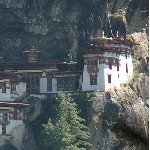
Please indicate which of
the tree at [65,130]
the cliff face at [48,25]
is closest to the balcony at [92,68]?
the tree at [65,130]

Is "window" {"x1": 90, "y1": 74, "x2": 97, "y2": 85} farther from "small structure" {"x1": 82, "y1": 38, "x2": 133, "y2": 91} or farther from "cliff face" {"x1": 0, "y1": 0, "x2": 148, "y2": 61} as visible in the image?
"cliff face" {"x1": 0, "y1": 0, "x2": 148, "y2": 61}

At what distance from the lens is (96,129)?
48.2m

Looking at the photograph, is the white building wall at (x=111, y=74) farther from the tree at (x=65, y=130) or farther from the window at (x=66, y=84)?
the tree at (x=65, y=130)

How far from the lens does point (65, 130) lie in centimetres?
4375

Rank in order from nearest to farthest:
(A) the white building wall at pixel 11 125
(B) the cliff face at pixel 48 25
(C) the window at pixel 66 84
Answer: (A) the white building wall at pixel 11 125, (C) the window at pixel 66 84, (B) the cliff face at pixel 48 25

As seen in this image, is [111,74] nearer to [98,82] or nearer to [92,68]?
[98,82]

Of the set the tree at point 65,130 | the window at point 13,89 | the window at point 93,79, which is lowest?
the tree at point 65,130

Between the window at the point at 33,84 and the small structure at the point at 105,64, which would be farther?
the window at the point at 33,84

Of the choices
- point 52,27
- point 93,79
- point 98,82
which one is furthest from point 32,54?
point 98,82

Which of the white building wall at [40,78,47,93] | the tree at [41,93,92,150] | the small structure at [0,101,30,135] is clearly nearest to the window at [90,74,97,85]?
the tree at [41,93,92,150]

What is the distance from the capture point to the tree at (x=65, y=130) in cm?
4369

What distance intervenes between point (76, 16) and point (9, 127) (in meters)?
18.6

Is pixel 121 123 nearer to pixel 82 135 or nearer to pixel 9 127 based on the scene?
pixel 82 135

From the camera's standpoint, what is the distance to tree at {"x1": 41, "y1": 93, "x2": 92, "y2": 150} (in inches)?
1720
